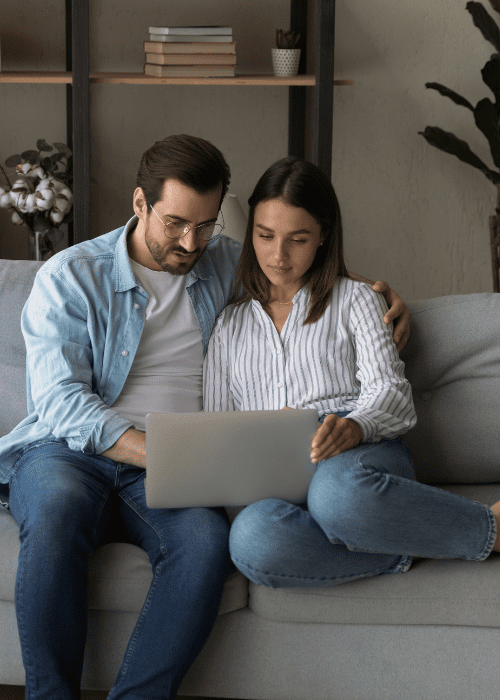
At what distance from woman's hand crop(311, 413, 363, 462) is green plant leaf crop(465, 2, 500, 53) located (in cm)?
186

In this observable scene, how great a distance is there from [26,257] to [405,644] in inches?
80.1

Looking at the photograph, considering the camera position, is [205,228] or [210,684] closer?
[210,684]

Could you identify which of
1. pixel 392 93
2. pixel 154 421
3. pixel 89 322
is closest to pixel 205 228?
pixel 89 322

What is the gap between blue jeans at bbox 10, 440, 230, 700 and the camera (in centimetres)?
118

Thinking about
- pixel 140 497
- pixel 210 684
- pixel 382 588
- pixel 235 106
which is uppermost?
pixel 235 106

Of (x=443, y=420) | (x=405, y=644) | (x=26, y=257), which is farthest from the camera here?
(x=26, y=257)

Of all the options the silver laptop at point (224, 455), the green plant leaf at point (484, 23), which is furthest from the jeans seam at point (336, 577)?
the green plant leaf at point (484, 23)

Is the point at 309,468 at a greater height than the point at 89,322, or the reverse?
the point at 89,322

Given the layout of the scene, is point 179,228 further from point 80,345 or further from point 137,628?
point 137,628

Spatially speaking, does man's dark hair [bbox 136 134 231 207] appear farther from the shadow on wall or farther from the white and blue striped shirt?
the shadow on wall

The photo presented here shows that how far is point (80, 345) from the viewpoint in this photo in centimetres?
148

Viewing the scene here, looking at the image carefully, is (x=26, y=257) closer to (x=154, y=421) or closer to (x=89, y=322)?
(x=89, y=322)

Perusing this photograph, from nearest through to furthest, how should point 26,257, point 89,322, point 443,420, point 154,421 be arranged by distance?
point 154,421
point 89,322
point 443,420
point 26,257

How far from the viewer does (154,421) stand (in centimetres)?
121
